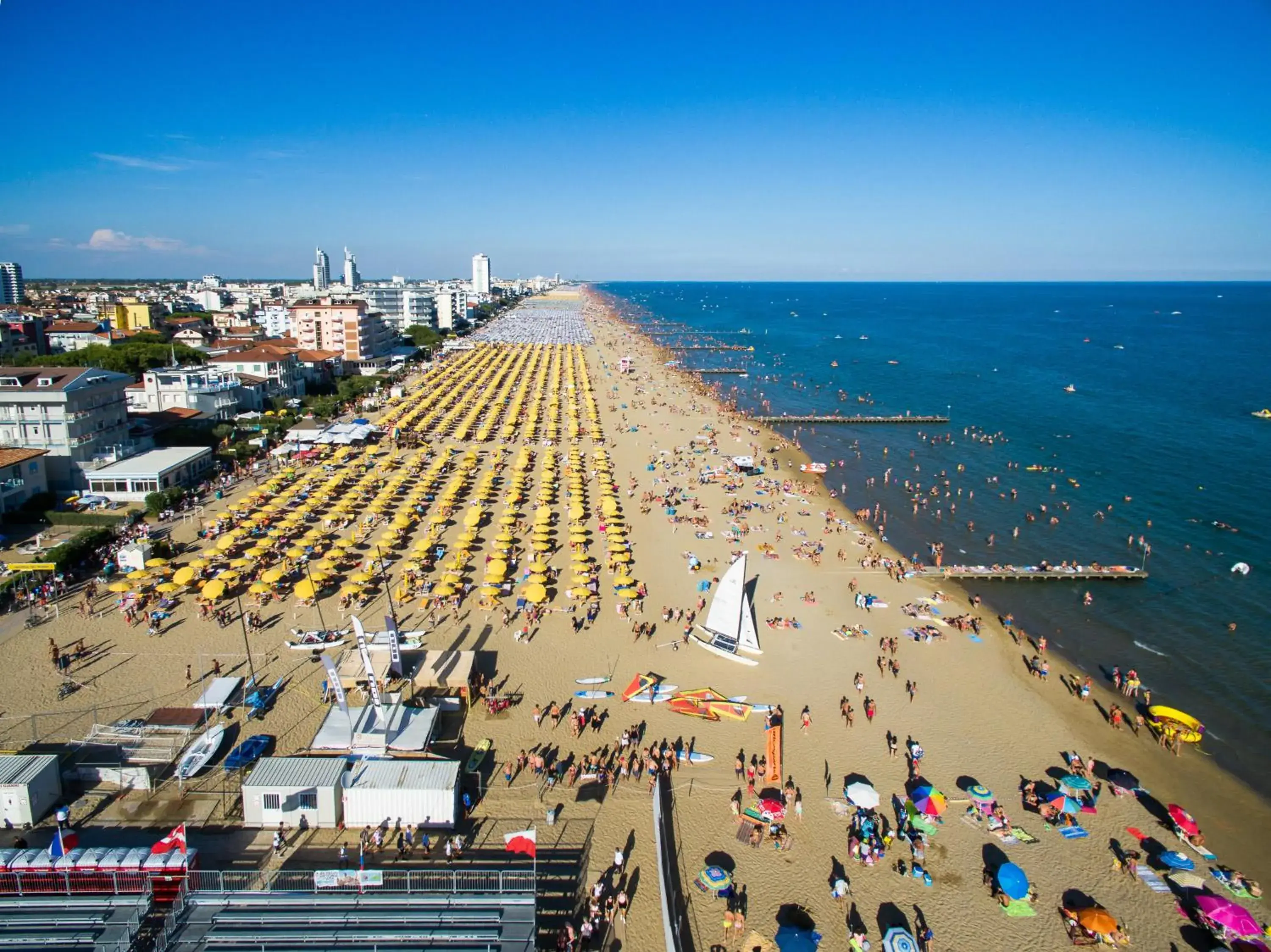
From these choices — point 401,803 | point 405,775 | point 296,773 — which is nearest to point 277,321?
point 296,773

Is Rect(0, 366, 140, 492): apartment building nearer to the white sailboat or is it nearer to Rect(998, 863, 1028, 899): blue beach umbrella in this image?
the white sailboat

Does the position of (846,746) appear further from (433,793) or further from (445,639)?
(445,639)

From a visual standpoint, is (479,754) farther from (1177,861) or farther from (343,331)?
(343,331)

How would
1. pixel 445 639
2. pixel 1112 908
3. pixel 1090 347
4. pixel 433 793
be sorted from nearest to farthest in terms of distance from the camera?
1. pixel 1112 908
2. pixel 433 793
3. pixel 445 639
4. pixel 1090 347

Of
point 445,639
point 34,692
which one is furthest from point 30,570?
point 445,639

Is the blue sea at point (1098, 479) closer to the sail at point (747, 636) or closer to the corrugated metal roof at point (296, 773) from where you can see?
the sail at point (747, 636)

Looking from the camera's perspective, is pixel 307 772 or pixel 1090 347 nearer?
pixel 307 772
